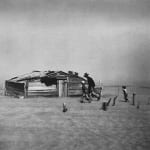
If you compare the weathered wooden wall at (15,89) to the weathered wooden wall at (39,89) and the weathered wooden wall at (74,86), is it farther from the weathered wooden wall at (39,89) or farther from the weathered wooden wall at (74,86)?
the weathered wooden wall at (74,86)

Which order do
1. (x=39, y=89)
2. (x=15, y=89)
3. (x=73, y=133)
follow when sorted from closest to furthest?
(x=73, y=133)
(x=39, y=89)
(x=15, y=89)

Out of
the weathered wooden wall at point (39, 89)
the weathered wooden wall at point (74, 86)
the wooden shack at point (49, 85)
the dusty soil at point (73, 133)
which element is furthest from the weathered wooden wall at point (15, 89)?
the dusty soil at point (73, 133)

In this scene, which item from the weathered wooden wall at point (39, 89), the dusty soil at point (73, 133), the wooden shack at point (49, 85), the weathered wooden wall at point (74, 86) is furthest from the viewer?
the weathered wooden wall at point (74, 86)

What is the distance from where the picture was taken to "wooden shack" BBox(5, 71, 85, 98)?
1120 inches

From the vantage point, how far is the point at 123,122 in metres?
13.0

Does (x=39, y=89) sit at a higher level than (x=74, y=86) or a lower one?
lower

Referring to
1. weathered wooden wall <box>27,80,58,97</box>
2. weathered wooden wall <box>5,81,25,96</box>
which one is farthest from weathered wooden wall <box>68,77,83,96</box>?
weathered wooden wall <box>5,81,25,96</box>

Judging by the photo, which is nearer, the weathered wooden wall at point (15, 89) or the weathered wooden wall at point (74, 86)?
the weathered wooden wall at point (15, 89)

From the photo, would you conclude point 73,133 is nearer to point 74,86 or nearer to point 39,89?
point 39,89

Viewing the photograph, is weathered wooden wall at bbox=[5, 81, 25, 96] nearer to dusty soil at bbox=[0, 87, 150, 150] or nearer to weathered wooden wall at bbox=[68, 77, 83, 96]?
weathered wooden wall at bbox=[68, 77, 83, 96]

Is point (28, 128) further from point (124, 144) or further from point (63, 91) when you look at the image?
point (63, 91)

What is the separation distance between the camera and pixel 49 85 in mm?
29094

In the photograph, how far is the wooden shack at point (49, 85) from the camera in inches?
1120

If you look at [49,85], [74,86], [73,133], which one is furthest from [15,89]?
[73,133]
